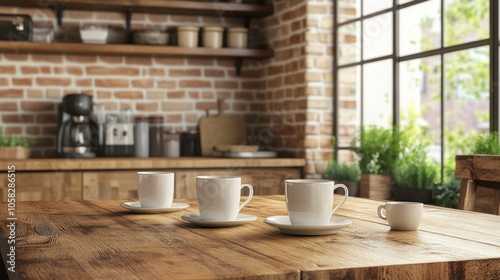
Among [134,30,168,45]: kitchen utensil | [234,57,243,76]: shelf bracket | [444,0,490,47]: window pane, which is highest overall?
[444,0,490,47]: window pane

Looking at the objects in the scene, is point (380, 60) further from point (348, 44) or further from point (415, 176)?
point (415, 176)

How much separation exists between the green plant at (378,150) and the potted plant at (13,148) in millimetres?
1901

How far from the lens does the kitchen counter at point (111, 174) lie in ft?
11.8

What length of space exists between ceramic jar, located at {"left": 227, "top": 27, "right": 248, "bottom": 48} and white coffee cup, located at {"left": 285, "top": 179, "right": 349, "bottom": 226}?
3205 millimetres

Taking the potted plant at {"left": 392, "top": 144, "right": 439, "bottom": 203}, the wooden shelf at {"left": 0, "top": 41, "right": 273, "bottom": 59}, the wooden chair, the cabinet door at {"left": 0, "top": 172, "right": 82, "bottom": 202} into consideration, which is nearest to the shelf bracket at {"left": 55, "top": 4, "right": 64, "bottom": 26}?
the wooden shelf at {"left": 0, "top": 41, "right": 273, "bottom": 59}

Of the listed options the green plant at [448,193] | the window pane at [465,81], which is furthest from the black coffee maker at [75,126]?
the window pane at [465,81]

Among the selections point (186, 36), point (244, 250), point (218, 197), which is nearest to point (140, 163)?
point (186, 36)

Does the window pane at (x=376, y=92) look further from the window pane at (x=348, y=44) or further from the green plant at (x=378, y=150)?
the green plant at (x=378, y=150)

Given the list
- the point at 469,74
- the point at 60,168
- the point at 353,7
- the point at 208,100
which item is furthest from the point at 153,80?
the point at 469,74

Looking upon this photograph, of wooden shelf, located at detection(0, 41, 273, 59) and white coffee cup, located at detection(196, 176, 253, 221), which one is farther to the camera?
wooden shelf, located at detection(0, 41, 273, 59)

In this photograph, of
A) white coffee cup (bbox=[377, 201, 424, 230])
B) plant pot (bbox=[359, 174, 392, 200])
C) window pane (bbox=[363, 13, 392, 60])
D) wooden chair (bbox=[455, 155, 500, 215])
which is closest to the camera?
white coffee cup (bbox=[377, 201, 424, 230])

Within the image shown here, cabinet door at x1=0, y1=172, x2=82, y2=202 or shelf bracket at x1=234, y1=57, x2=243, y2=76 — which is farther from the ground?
shelf bracket at x1=234, y1=57, x2=243, y2=76

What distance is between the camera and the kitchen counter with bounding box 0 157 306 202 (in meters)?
3.59

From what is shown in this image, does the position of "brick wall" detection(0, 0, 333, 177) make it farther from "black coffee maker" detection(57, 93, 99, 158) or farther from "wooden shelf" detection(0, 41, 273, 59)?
"black coffee maker" detection(57, 93, 99, 158)
